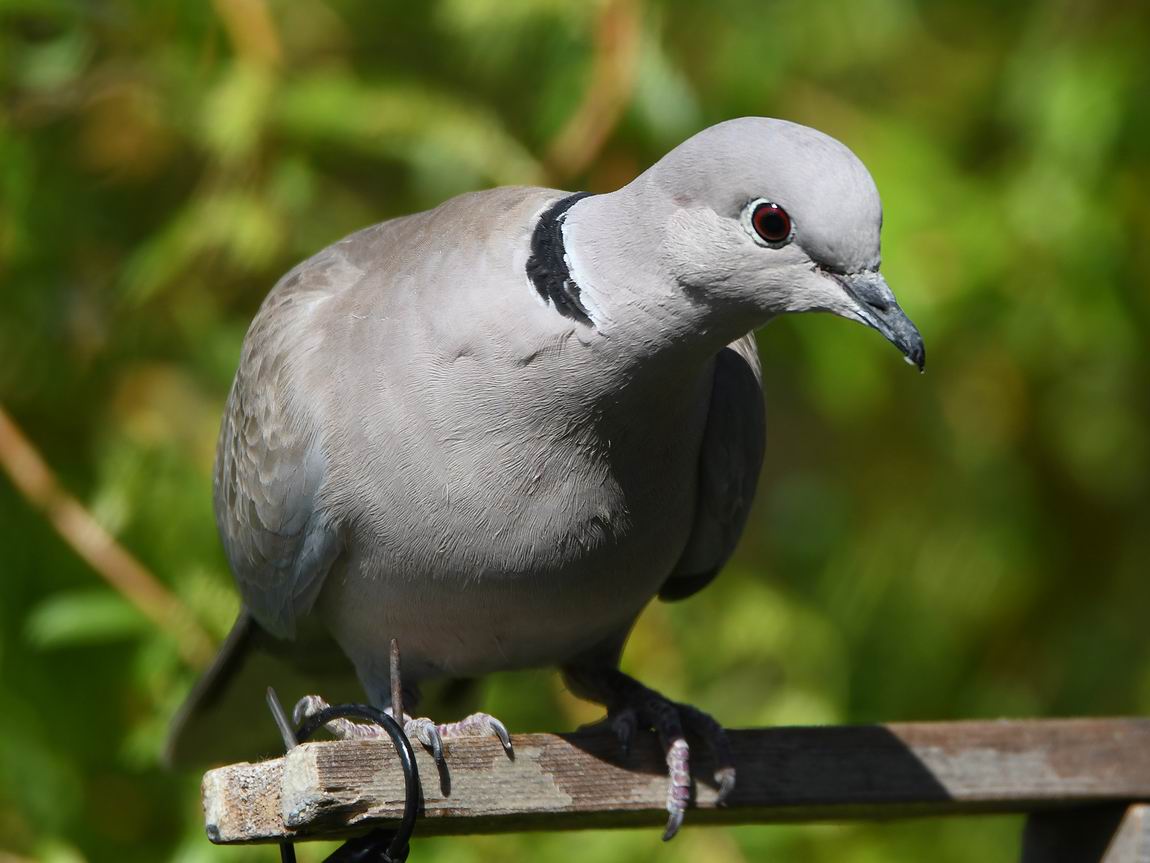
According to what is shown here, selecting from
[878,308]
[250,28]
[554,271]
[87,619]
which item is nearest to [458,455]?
[554,271]

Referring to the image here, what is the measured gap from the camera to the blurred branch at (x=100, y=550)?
3.17 meters

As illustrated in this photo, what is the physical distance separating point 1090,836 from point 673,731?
83cm

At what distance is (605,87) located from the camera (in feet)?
11.4

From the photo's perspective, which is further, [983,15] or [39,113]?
[983,15]

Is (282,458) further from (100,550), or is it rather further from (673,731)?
(100,550)

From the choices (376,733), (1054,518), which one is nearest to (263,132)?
(376,733)

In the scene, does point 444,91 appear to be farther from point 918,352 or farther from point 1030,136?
point 918,352

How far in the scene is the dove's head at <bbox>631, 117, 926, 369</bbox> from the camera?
188 centimetres

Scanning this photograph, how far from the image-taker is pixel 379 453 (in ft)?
7.24

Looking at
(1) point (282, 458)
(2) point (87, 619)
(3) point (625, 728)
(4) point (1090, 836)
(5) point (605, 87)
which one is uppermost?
(5) point (605, 87)

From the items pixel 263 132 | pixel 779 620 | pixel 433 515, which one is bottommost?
pixel 779 620

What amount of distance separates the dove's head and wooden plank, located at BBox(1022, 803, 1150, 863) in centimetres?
105

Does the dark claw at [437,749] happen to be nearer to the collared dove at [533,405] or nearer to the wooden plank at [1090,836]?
the collared dove at [533,405]

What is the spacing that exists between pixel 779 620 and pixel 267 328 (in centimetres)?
188
